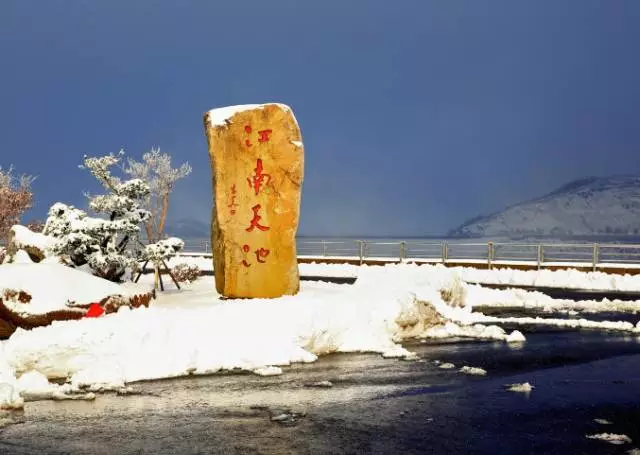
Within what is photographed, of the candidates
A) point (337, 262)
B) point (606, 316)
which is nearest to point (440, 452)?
point (606, 316)

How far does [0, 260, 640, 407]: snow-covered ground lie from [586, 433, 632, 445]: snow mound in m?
4.40

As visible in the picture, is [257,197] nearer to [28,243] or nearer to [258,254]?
[258,254]

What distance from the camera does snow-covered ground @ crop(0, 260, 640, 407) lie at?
9.05 meters

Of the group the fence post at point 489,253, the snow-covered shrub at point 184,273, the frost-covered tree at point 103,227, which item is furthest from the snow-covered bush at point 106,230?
the fence post at point 489,253

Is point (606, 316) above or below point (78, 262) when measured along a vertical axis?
below

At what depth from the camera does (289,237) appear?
1430 cm

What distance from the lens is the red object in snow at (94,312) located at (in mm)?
11007

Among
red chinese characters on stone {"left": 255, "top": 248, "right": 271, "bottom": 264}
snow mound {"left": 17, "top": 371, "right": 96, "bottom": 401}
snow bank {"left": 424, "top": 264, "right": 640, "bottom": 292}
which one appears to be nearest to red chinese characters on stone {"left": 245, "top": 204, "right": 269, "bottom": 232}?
red chinese characters on stone {"left": 255, "top": 248, "right": 271, "bottom": 264}

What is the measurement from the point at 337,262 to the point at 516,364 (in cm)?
2215

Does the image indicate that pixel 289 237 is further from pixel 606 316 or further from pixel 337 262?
pixel 337 262

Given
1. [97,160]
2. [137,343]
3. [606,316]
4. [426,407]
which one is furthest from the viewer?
[97,160]

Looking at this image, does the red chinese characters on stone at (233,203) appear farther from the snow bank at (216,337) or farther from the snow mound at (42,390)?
the snow mound at (42,390)

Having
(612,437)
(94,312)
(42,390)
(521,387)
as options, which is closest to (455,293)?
(521,387)

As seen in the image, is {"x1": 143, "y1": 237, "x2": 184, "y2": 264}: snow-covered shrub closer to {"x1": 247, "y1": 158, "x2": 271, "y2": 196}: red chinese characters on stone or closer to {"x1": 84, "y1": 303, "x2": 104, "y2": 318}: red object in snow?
{"x1": 247, "y1": 158, "x2": 271, "y2": 196}: red chinese characters on stone
